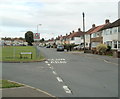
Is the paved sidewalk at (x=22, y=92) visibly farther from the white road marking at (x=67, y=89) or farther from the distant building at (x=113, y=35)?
the distant building at (x=113, y=35)

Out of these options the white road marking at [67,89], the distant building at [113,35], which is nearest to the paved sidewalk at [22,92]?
the white road marking at [67,89]

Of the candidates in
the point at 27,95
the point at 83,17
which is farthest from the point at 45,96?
the point at 83,17

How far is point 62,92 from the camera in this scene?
7594 mm

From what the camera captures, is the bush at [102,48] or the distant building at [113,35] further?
the distant building at [113,35]

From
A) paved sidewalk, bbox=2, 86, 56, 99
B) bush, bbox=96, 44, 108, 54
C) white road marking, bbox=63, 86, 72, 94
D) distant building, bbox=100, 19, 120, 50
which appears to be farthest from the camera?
distant building, bbox=100, 19, 120, 50

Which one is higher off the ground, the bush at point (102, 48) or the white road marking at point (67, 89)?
the bush at point (102, 48)

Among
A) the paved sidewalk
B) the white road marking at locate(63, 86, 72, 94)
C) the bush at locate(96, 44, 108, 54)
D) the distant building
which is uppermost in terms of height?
the distant building

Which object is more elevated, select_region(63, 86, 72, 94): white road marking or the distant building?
the distant building

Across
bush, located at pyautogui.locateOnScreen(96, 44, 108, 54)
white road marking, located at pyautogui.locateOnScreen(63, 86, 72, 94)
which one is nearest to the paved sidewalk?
white road marking, located at pyautogui.locateOnScreen(63, 86, 72, 94)

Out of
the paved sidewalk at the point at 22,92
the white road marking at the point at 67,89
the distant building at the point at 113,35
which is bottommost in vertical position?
the white road marking at the point at 67,89

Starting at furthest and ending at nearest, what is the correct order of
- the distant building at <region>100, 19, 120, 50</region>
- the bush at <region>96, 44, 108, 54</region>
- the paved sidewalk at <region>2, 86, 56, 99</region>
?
the distant building at <region>100, 19, 120, 50</region> < the bush at <region>96, 44, 108, 54</region> < the paved sidewalk at <region>2, 86, 56, 99</region>

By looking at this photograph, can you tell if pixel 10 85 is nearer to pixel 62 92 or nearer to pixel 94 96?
pixel 62 92

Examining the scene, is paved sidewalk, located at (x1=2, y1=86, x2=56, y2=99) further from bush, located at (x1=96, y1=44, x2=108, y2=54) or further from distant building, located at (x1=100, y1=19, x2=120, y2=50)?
distant building, located at (x1=100, y1=19, x2=120, y2=50)

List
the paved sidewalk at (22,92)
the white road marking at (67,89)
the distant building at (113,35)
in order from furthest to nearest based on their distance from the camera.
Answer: the distant building at (113,35) → the white road marking at (67,89) → the paved sidewalk at (22,92)
